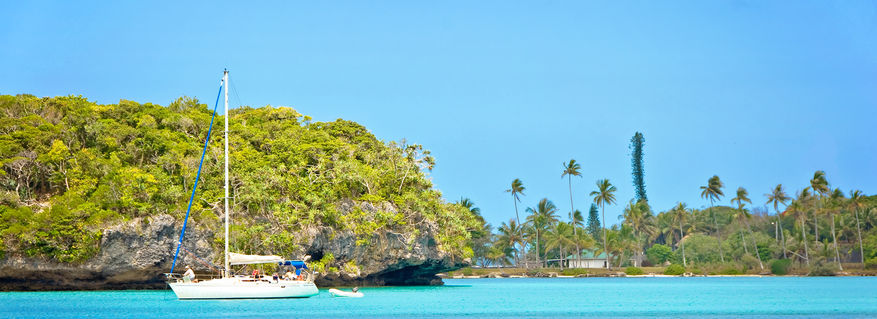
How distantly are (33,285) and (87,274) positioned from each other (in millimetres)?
2737

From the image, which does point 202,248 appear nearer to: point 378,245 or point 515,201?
point 378,245

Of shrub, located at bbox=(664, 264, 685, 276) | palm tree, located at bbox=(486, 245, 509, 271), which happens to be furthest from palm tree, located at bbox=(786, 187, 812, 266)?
palm tree, located at bbox=(486, 245, 509, 271)

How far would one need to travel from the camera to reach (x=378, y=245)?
43.0 m

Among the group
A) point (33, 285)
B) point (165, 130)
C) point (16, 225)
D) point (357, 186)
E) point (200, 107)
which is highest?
point (200, 107)

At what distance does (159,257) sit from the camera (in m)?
36.7

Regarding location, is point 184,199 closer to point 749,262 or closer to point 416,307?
point 416,307

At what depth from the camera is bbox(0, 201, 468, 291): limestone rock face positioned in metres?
35.6

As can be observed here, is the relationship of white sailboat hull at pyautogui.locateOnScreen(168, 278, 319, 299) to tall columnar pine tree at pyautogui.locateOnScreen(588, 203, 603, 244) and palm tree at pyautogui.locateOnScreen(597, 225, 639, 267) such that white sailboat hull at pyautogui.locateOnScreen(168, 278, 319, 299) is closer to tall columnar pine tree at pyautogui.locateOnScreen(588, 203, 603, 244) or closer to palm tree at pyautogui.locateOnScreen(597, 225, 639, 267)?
palm tree at pyautogui.locateOnScreen(597, 225, 639, 267)

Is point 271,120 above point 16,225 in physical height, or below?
above

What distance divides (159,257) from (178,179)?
4687 mm

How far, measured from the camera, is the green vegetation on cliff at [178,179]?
3569 cm

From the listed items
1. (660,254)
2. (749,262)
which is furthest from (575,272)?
(749,262)

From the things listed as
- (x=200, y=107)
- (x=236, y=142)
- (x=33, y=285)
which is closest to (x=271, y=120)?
(x=200, y=107)

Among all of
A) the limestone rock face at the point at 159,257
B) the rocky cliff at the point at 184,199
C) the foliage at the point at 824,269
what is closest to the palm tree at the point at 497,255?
the foliage at the point at 824,269
